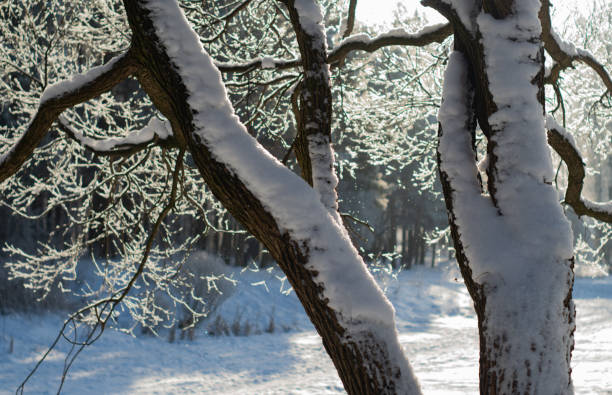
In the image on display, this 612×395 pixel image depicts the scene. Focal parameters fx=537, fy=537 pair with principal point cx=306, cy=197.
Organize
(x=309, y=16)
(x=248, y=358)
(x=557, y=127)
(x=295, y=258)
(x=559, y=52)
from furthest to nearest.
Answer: (x=248, y=358) < (x=559, y=52) < (x=557, y=127) < (x=309, y=16) < (x=295, y=258)

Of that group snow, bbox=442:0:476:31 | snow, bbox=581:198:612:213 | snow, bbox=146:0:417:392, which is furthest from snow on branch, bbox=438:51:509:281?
snow, bbox=581:198:612:213

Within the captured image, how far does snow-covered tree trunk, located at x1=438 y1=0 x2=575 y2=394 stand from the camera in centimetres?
205

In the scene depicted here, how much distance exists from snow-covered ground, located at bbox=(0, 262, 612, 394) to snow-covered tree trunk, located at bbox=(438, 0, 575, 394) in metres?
4.38

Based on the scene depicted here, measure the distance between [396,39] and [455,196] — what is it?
2.37 metres

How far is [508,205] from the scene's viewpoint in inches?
89.4

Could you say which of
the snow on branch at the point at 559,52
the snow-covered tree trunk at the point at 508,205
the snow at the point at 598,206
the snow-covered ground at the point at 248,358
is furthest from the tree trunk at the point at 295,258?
the snow-covered ground at the point at 248,358

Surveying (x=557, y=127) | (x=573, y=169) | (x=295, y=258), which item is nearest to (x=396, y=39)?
(x=557, y=127)

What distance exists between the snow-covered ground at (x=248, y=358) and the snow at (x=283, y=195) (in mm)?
4738

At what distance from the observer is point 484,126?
97.0 inches

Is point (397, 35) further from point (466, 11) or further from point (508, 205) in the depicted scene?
point (508, 205)

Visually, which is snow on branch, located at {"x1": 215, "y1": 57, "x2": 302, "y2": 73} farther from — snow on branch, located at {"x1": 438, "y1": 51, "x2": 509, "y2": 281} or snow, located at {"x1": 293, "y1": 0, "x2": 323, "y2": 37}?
snow on branch, located at {"x1": 438, "y1": 51, "x2": 509, "y2": 281}

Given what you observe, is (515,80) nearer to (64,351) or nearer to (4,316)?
(64,351)

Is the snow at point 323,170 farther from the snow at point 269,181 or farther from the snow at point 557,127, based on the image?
the snow at point 557,127

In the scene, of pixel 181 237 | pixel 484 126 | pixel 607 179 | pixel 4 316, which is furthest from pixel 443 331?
pixel 607 179
